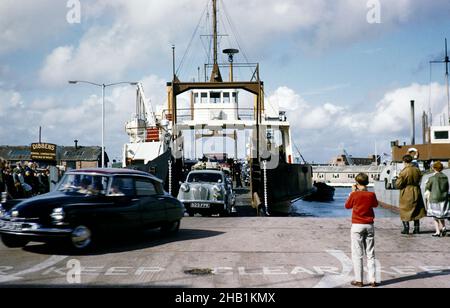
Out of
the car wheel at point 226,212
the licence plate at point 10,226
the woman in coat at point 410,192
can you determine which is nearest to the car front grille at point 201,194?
the car wheel at point 226,212

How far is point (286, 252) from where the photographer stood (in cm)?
877

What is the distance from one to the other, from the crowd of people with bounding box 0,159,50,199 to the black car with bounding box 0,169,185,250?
5.43m

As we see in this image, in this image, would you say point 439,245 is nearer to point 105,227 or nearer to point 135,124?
point 105,227

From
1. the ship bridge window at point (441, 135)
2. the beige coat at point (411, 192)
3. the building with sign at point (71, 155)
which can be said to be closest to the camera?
the beige coat at point (411, 192)

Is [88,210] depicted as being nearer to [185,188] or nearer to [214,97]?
[185,188]

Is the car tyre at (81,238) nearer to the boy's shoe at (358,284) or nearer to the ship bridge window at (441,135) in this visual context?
the boy's shoe at (358,284)

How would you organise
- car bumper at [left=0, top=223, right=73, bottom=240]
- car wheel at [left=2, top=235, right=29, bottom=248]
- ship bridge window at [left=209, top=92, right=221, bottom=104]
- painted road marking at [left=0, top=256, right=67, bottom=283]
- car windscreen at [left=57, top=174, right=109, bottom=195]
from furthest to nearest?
1. ship bridge window at [left=209, top=92, right=221, bottom=104]
2. car windscreen at [left=57, top=174, right=109, bottom=195]
3. car wheel at [left=2, top=235, right=29, bottom=248]
4. car bumper at [left=0, top=223, right=73, bottom=240]
5. painted road marking at [left=0, top=256, right=67, bottom=283]

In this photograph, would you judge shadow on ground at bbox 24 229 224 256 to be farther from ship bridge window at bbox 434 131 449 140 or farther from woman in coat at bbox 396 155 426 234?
ship bridge window at bbox 434 131 449 140

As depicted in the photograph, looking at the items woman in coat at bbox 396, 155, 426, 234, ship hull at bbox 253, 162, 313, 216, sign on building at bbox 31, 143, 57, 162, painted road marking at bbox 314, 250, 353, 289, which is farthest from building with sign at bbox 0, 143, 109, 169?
painted road marking at bbox 314, 250, 353, 289

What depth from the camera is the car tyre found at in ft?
26.6

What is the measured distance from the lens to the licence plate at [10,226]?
26.2 feet

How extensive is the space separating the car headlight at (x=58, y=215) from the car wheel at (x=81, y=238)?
0.30m

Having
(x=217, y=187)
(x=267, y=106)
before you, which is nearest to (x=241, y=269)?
(x=217, y=187)
